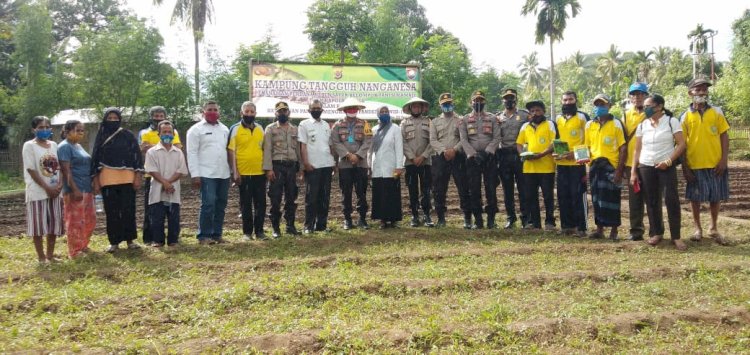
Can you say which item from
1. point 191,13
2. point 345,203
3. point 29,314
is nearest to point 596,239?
point 345,203

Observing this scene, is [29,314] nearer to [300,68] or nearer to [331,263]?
[331,263]

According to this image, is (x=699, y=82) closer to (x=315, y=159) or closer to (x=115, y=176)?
(x=315, y=159)

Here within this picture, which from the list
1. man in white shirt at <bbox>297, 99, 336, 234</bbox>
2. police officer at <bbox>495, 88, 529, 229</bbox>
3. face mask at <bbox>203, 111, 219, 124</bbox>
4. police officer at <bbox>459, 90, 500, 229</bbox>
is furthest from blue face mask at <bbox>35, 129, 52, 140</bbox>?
police officer at <bbox>495, 88, 529, 229</bbox>

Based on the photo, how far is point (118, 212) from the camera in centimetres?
703

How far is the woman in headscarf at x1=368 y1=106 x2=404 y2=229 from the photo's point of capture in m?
8.42

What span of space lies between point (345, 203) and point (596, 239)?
131 inches

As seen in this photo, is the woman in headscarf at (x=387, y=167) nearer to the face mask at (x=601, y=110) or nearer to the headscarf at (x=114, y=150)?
the face mask at (x=601, y=110)

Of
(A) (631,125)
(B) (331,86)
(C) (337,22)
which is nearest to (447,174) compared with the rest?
(A) (631,125)

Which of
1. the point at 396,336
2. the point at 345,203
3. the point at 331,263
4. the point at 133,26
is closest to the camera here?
the point at 396,336

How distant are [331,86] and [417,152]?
25.8 ft

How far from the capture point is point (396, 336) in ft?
→ 12.5

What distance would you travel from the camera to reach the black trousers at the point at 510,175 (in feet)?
27.4

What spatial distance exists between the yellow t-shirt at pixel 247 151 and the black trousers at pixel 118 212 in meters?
1.33

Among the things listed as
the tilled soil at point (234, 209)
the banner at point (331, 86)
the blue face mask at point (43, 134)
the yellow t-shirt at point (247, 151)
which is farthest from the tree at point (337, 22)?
the blue face mask at point (43, 134)
